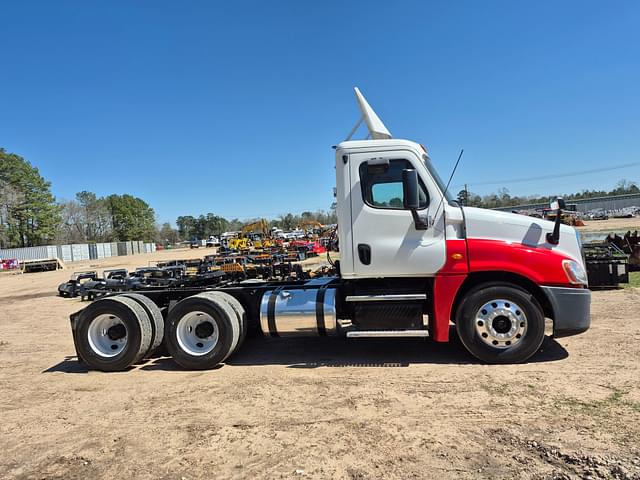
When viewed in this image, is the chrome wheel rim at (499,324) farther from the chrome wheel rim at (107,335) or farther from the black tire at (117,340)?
the chrome wheel rim at (107,335)

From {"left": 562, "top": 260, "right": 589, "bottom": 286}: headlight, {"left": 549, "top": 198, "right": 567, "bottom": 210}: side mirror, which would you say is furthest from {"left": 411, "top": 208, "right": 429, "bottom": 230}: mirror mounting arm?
{"left": 562, "top": 260, "right": 589, "bottom": 286}: headlight

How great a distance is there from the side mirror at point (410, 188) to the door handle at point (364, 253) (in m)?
0.77

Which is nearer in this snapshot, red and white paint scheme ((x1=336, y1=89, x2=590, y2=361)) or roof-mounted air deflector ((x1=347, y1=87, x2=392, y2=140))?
red and white paint scheme ((x1=336, y1=89, x2=590, y2=361))

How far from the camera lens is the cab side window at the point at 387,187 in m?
5.46

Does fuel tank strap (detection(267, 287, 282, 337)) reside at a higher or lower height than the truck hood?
lower

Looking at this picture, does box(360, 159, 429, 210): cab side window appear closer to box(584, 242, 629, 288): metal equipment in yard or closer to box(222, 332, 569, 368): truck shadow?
box(222, 332, 569, 368): truck shadow

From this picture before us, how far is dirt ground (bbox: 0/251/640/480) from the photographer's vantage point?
3.24 metres

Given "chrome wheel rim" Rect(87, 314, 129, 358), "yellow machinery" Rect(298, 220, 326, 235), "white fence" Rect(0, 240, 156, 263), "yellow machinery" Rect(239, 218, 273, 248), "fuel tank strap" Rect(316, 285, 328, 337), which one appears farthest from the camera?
"white fence" Rect(0, 240, 156, 263)

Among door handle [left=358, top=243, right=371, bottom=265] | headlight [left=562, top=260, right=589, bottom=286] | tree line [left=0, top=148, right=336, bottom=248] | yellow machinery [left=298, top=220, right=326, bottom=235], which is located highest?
tree line [left=0, top=148, right=336, bottom=248]

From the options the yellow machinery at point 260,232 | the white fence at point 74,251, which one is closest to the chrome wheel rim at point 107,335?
the yellow machinery at point 260,232

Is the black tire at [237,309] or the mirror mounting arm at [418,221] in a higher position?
the mirror mounting arm at [418,221]

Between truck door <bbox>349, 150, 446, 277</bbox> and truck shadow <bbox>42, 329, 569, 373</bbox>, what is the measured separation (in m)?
1.20

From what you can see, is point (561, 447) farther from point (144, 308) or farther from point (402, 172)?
point (144, 308)

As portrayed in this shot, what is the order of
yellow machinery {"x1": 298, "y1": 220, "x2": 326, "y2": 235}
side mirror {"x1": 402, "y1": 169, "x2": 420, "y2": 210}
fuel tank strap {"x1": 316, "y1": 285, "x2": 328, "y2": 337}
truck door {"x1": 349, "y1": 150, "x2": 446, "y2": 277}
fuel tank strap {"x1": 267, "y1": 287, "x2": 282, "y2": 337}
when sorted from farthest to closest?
yellow machinery {"x1": 298, "y1": 220, "x2": 326, "y2": 235}, fuel tank strap {"x1": 267, "y1": 287, "x2": 282, "y2": 337}, fuel tank strap {"x1": 316, "y1": 285, "x2": 328, "y2": 337}, truck door {"x1": 349, "y1": 150, "x2": 446, "y2": 277}, side mirror {"x1": 402, "y1": 169, "x2": 420, "y2": 210}
